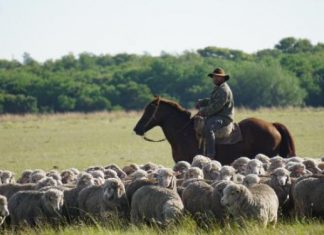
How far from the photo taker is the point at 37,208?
15.2 m

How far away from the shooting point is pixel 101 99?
76312mm

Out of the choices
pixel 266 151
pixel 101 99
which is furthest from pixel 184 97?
pixel 266 151

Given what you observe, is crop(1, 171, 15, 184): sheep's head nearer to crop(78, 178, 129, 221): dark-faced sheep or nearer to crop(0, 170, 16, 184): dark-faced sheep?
crop(0, 170, 16, 184): dark-faced sheep

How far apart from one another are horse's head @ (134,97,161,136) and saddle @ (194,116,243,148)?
1.03 meters

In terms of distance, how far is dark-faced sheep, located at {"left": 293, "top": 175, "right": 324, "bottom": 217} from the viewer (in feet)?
47.5

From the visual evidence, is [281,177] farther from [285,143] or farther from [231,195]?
[285,143]

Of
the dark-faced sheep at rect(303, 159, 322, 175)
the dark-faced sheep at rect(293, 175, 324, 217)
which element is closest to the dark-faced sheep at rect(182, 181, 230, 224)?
the dark-faced sheep at rect(293, 175, 324, 217)

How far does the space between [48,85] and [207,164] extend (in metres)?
63.2

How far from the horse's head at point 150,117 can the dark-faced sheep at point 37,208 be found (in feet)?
23.1

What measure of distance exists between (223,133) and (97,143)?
19279mm

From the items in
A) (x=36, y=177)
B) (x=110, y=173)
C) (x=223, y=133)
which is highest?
(x=223, y=133)

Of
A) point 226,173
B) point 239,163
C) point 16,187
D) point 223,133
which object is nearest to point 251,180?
point 226,173

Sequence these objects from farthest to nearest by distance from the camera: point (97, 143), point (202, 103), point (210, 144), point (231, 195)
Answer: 1. point (97, 143)
2. point (202, 103)
3. point (210, 144)
4. point (231, 195)

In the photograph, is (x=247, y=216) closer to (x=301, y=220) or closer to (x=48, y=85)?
(x=301, y=220)
